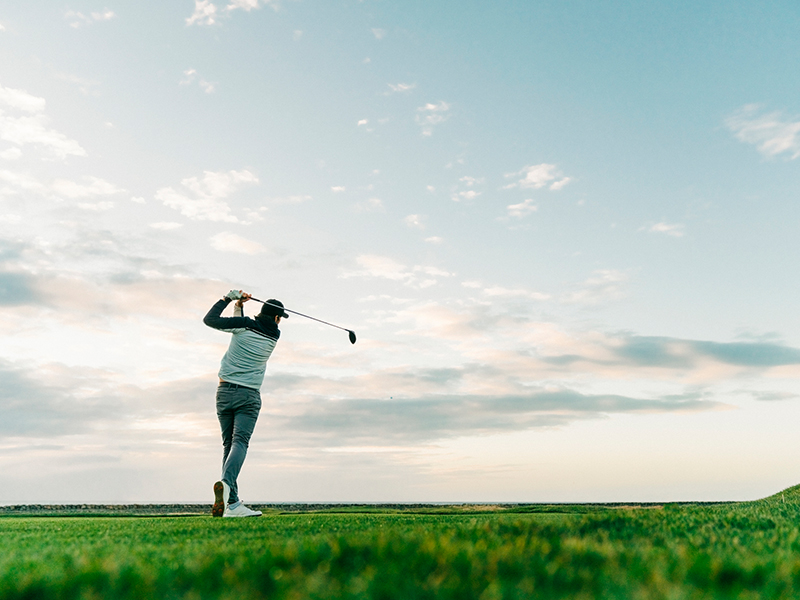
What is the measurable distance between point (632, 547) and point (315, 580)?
1.71m

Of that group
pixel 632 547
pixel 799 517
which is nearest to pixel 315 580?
pixel 632 547

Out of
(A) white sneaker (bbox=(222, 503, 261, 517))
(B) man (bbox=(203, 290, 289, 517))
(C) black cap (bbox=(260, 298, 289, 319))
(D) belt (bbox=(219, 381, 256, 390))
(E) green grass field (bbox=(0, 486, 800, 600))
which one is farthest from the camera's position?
(C) black cap (bbox=(260, 298, 289, 319))

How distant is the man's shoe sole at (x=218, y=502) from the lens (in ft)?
25.8

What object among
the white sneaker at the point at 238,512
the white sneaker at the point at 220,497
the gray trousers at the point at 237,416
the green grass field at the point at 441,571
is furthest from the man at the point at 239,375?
the green grass field at the point at 441,571

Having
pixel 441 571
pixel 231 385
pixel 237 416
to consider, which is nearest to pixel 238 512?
pixel 237 416

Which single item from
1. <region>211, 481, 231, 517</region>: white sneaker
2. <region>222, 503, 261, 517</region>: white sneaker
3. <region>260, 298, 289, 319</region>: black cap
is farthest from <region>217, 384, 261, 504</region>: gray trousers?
<region>260, 298, 289, 319</region>: black cap

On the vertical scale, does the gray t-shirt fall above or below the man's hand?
below

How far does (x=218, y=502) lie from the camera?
26.1ft

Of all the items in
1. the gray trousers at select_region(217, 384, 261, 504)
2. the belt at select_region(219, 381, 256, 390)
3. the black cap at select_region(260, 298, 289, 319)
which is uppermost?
the black cap at select_region(260, 298, 289, 319)

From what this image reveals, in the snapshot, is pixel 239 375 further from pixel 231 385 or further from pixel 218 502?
pixel 218 502

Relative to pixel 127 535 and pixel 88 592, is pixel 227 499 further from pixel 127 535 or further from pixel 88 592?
pixel 88 592

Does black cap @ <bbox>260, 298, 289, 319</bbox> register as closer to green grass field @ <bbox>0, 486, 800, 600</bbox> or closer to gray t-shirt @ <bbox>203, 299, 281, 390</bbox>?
gray t-shirt @ <bbox>203, 299, 281, 390</bbox>

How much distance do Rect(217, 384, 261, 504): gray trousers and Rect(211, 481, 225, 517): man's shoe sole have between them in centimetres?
40

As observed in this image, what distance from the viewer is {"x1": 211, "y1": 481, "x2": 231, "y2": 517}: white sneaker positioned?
789 cm
